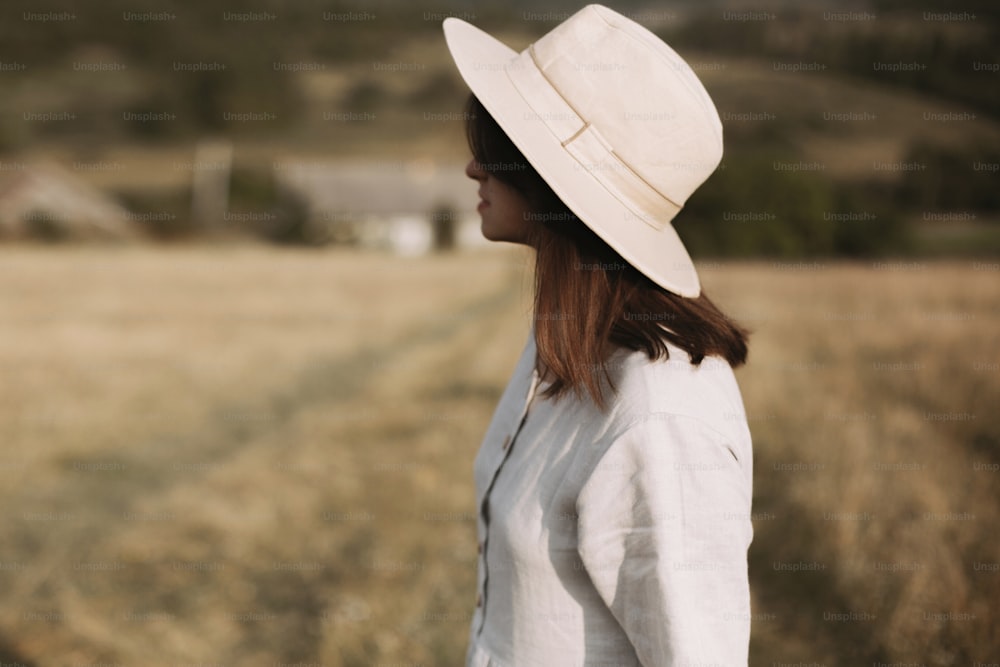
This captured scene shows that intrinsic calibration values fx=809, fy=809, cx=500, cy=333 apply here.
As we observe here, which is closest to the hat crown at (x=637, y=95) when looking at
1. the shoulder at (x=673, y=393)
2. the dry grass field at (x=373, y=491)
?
the shoulder at (x=673, y=393)

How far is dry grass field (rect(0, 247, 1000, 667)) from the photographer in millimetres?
3793

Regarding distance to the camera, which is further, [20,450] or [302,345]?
[302,345]

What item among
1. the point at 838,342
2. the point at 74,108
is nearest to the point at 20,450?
the point at 838,342

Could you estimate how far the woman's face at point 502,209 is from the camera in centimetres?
161

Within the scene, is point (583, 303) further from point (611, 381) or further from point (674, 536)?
point (674, 536)

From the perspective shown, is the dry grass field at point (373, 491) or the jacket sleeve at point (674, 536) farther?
the dry grass field at point (373, 491)

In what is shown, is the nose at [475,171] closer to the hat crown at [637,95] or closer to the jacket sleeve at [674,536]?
the hat crown at [637,95]

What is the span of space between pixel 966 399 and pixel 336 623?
5298 mm

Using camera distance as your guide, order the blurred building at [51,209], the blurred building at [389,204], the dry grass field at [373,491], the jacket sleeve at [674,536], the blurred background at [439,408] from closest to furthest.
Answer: the jacket sleeve at [674,536], the dry grass field at [373,491], the blurred background at [439,408], the blurred building at [51,209], the blurred building at [389,204]

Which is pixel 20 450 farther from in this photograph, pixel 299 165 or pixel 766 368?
pixel 299 165

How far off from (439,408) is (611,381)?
266 inches

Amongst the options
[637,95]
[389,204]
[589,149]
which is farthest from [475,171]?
[389,204]

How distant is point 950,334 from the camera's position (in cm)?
916

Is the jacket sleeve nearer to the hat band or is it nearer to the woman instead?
the woman
